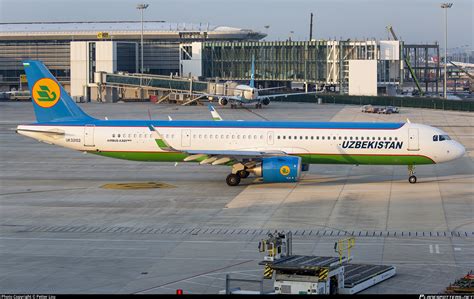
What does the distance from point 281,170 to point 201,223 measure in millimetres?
10053

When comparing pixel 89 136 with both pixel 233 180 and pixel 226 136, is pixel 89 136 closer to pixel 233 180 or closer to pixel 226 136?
pixel 226 136

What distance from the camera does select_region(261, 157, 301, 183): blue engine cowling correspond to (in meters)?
51.8

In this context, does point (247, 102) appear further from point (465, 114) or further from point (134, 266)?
point (134, 266)

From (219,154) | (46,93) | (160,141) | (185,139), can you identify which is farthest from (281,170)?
(46,93)

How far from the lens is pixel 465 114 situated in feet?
400

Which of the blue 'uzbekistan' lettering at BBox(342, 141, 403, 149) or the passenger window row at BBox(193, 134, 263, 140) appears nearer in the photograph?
the blue 'uzbekistan' lettering at BBox(342, 141, 403, 149)

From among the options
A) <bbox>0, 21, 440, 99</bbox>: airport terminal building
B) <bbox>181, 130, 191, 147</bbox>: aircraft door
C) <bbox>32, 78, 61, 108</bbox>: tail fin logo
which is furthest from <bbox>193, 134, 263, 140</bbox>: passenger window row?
<bbox>0, 21, 440, 99</bbox>: airport terminal building

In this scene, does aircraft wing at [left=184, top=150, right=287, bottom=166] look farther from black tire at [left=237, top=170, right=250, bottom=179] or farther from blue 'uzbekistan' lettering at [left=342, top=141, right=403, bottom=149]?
blue 'uzbekistan' lettering at [left=342, top=141, right=403, bottom=149]

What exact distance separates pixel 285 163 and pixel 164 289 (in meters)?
22.3

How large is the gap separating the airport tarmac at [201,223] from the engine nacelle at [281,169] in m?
0.93

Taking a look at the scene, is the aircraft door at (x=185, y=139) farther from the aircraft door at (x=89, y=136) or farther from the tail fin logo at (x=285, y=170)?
the tail fin logo at (x=285, y=170)

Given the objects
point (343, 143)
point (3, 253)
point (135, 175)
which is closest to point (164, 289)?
point (3, 253)

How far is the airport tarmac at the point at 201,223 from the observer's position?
3286 cm

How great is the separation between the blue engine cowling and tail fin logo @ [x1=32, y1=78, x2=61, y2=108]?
591 inches
